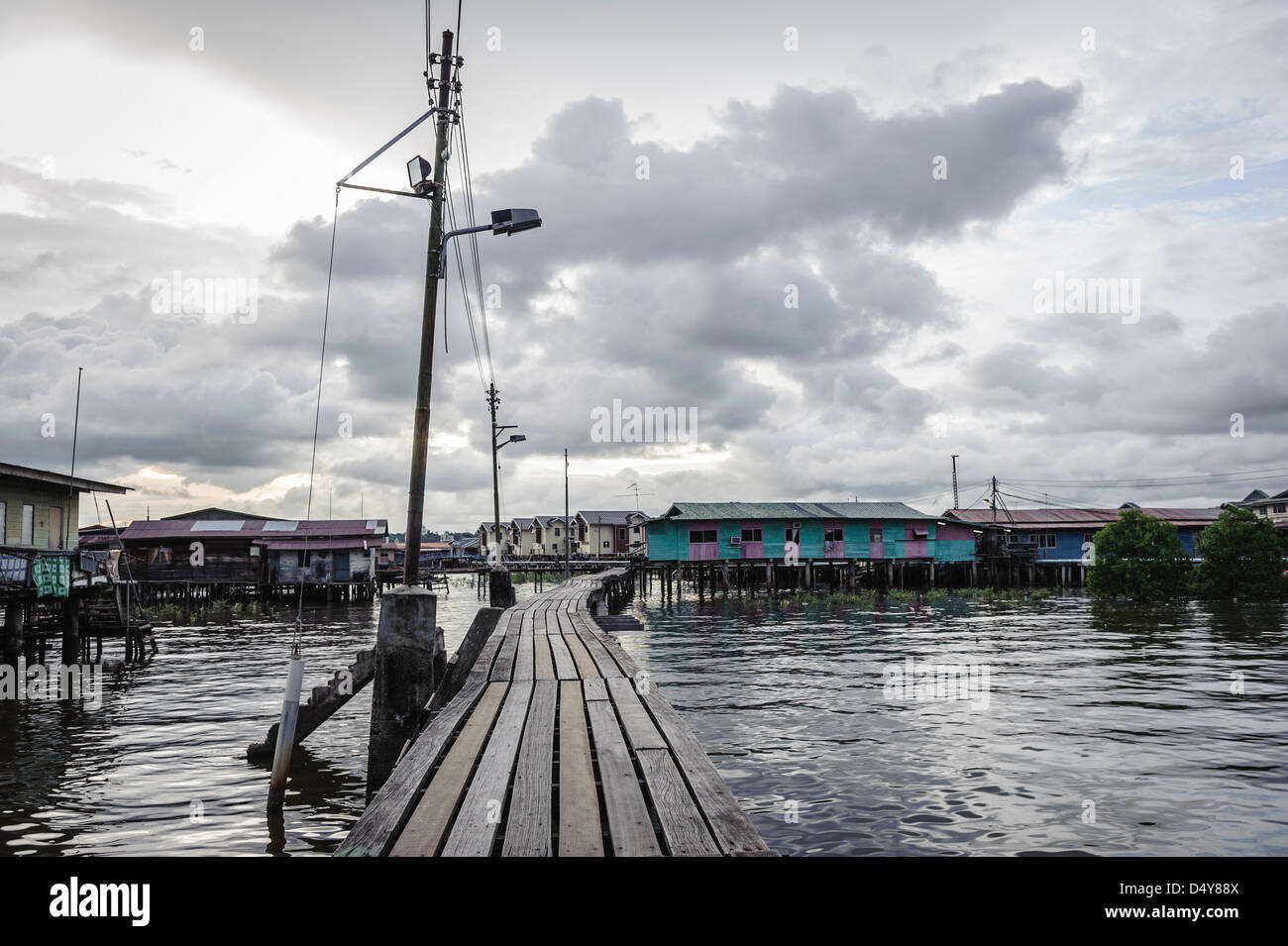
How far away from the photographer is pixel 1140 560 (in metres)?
39.0

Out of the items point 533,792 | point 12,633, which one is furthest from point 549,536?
point 533,792

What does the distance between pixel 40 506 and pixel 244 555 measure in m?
28.6

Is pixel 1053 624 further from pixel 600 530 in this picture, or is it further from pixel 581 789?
pixel 600 530

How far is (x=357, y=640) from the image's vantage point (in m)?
28.8

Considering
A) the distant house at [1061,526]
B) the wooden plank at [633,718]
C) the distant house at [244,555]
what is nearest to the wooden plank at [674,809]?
the wooden plank at [633,718]

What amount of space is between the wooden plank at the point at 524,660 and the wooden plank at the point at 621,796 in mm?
3395

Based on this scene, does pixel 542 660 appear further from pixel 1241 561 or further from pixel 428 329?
pixel 1241 561

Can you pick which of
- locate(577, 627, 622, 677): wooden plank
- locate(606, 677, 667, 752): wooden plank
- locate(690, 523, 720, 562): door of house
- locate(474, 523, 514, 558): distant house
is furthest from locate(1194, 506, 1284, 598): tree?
locate(474, 523, 514, 558): distant house

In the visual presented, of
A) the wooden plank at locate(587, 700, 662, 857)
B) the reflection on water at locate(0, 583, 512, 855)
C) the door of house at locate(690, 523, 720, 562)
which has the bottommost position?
the reflection on water at locate(0, 583, 512, 855)

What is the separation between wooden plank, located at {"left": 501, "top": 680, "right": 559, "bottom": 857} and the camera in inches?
185

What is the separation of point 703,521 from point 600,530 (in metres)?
51.6

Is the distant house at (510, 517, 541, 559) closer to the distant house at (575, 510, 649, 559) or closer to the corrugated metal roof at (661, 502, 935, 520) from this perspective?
the distant house at (575, 510, 649, 559)

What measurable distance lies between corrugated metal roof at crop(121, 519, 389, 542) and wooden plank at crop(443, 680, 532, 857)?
5036 centimetres
